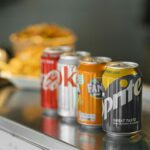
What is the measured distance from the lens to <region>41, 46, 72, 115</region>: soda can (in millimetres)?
1529

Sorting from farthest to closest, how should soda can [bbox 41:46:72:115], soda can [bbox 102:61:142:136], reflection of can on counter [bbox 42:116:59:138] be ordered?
soda can [bbox 41:46:72:115] → reflection of can on counter [bbox 42:116:59:138] → soda can [bbox 102:61:142:136]

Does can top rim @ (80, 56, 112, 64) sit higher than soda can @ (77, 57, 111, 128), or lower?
higher

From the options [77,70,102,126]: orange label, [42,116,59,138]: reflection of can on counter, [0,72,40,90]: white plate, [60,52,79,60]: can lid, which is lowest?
[42,116,59,138]: reflection of can on counter

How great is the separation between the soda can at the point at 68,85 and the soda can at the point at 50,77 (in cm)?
4

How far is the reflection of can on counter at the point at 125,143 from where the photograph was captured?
4.30 feet

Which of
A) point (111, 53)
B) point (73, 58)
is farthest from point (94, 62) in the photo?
point (111, 53)

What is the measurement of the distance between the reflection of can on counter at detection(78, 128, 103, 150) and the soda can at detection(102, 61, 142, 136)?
0.04 m

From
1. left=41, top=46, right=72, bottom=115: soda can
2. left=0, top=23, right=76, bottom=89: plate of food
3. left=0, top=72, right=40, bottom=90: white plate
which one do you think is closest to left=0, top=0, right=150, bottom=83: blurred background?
left=0, top=23, right=76, bottom=89: plate of food

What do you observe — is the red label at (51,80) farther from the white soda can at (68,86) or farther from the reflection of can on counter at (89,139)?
the reflection of can on counter at (89,139)

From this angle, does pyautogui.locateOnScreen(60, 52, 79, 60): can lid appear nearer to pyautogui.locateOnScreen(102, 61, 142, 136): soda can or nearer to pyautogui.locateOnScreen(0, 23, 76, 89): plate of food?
pyautogui.locateOnScreen(102, 61, 142, 136): soda can

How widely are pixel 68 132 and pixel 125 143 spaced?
6.6 inches

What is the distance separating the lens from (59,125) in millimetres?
1492

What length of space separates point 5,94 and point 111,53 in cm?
108

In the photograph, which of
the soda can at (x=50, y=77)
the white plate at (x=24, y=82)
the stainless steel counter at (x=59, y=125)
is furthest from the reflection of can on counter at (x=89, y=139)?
the white plate at (x=24, y=82)
